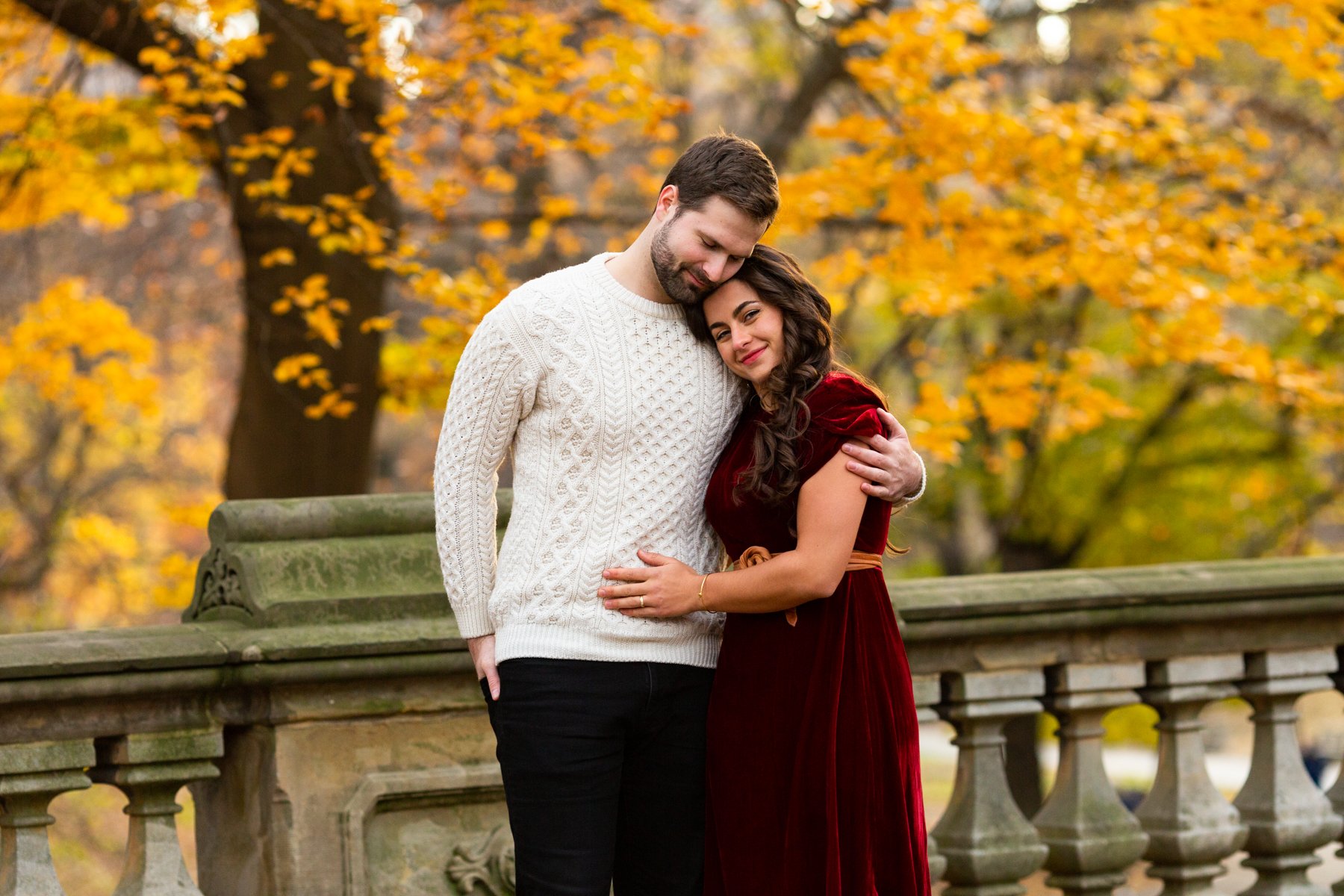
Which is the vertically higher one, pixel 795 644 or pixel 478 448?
pixel 478 448

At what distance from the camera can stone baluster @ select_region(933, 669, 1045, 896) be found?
3.18 m

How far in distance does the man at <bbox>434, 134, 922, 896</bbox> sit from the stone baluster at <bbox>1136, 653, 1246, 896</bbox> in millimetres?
1146

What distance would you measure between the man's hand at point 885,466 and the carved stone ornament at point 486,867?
3.34 feet

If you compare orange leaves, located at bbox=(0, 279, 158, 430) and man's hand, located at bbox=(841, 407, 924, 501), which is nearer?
man's hand, located at bbox=(841, 407, 924, 501)

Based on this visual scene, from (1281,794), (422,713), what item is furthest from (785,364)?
(1281,794)

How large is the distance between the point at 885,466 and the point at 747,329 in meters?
0.35

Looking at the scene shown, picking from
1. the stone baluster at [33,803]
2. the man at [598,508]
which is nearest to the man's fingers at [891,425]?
the man at [598,508]

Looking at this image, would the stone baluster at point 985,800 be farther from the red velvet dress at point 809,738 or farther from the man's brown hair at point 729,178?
the man's brown hair at point 729,178

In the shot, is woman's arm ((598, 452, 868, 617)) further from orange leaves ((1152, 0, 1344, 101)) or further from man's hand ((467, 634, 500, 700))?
orange leaves ((1152, 0, 1344, 101))

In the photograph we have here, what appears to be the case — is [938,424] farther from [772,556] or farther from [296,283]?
[772,556]

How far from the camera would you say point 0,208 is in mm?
6281

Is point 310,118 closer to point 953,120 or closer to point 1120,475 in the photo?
point 953,120

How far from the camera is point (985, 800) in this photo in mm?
3199

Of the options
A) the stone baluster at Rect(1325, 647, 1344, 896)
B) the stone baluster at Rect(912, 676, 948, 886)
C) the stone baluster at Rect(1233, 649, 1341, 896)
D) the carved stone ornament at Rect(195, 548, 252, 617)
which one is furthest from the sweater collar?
the stone baluster at Rect(1325, 647, 1344, 896)
